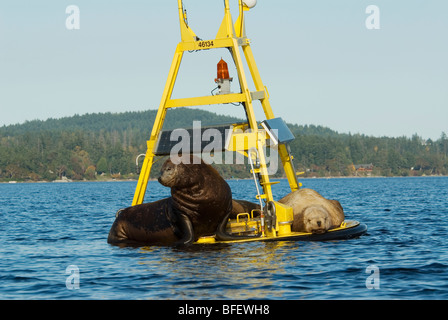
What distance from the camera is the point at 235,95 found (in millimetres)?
22438

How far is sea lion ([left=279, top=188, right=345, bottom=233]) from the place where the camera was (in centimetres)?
2162

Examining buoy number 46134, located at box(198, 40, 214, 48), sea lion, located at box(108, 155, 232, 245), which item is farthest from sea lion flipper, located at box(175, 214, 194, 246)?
buoy number 46134, located at box(198, 40, 214, 48)

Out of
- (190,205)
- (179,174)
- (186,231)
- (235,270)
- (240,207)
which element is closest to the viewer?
(235,270)

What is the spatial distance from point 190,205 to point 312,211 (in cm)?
370

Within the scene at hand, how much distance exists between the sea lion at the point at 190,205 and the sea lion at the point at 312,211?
2.27 metres

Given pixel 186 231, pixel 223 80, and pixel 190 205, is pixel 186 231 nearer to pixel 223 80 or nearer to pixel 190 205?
pixel 190 205

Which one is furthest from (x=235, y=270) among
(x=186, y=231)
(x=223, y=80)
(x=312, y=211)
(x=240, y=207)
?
(x=223, y=80)

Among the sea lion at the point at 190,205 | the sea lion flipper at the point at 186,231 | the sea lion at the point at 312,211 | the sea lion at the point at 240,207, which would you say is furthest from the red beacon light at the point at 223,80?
the sea lion flipper at the point at 186,231

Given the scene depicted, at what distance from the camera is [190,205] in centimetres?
2067

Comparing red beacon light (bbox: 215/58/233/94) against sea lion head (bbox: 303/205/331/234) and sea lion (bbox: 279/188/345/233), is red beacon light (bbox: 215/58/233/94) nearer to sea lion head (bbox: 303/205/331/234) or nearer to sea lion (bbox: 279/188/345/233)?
sea lion (bbox: 279/188/345/233)

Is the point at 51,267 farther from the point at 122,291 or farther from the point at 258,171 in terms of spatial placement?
the point at 258,171
